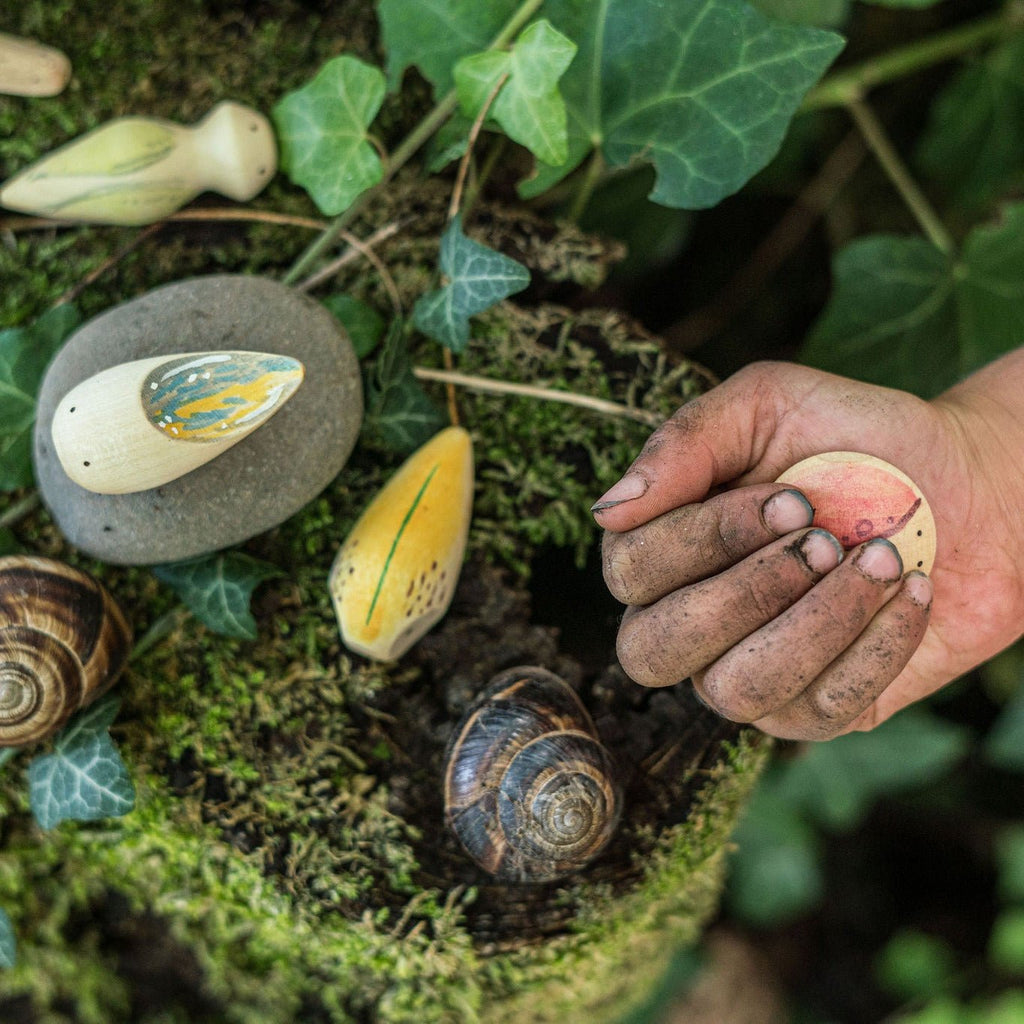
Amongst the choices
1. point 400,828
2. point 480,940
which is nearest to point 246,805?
point 400,828

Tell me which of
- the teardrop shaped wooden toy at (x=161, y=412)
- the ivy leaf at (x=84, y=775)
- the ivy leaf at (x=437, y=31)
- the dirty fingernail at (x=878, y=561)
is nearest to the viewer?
the dirty fingernail at (x=878, y=561)

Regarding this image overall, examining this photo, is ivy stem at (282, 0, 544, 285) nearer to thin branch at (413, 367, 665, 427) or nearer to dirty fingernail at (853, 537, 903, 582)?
thin branch at (413, 367, 665, 427)

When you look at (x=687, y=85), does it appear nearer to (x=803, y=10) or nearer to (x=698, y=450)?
(x=803, y=10)

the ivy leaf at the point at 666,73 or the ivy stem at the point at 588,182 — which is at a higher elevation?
the ivy leaf at the point at 666,73

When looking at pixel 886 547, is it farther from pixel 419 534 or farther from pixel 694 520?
pixel 419 534

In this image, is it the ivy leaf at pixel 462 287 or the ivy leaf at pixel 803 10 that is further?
the ivy leaf at pixel 803 10

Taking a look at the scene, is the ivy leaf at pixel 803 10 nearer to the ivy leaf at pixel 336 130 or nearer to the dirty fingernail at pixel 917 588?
the ivy leaf at pixel 336 130

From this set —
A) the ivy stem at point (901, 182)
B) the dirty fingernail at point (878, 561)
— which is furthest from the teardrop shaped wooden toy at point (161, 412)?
the ivy stem at point (901, 182)
